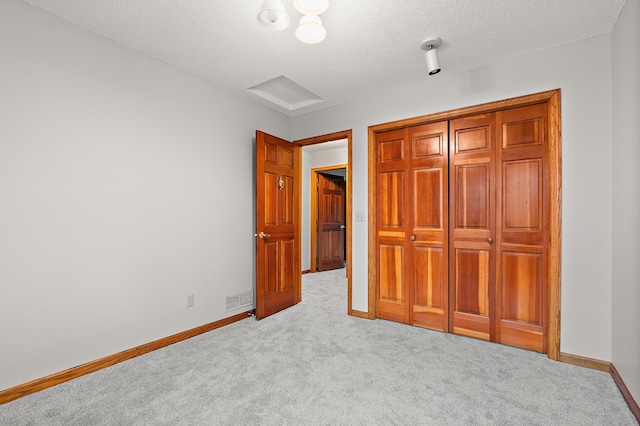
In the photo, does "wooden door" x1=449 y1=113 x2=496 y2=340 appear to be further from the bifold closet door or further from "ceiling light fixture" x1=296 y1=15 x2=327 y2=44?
"ceiling light fixture" x1=296 y1=15 x2=327 y2=44

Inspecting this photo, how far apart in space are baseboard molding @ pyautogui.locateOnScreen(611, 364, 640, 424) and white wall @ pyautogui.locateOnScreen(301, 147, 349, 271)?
15.0 feet

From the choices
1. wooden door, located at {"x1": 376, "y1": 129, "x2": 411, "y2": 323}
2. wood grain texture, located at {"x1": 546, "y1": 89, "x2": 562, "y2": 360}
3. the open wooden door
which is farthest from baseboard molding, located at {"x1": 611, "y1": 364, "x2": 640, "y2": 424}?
the open wooden door

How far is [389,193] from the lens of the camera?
334cm

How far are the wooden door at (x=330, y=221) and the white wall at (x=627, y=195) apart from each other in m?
4.65

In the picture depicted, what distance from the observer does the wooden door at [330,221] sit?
20.7 feet

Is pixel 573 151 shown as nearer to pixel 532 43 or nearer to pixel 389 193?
pixel 532 43

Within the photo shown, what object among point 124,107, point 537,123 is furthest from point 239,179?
point 537,123

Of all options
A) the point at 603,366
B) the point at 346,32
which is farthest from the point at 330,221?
the point at 603,366

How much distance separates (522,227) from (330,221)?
421 centimetres

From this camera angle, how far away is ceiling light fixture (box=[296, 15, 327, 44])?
1.79m

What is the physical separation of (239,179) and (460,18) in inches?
99.5

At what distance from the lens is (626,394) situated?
1.84 m

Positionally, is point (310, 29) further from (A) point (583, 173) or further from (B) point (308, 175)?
(B) point (308, 175)

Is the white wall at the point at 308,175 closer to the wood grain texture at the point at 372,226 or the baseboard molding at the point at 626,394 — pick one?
the wood grain texture at the point at 372,226
